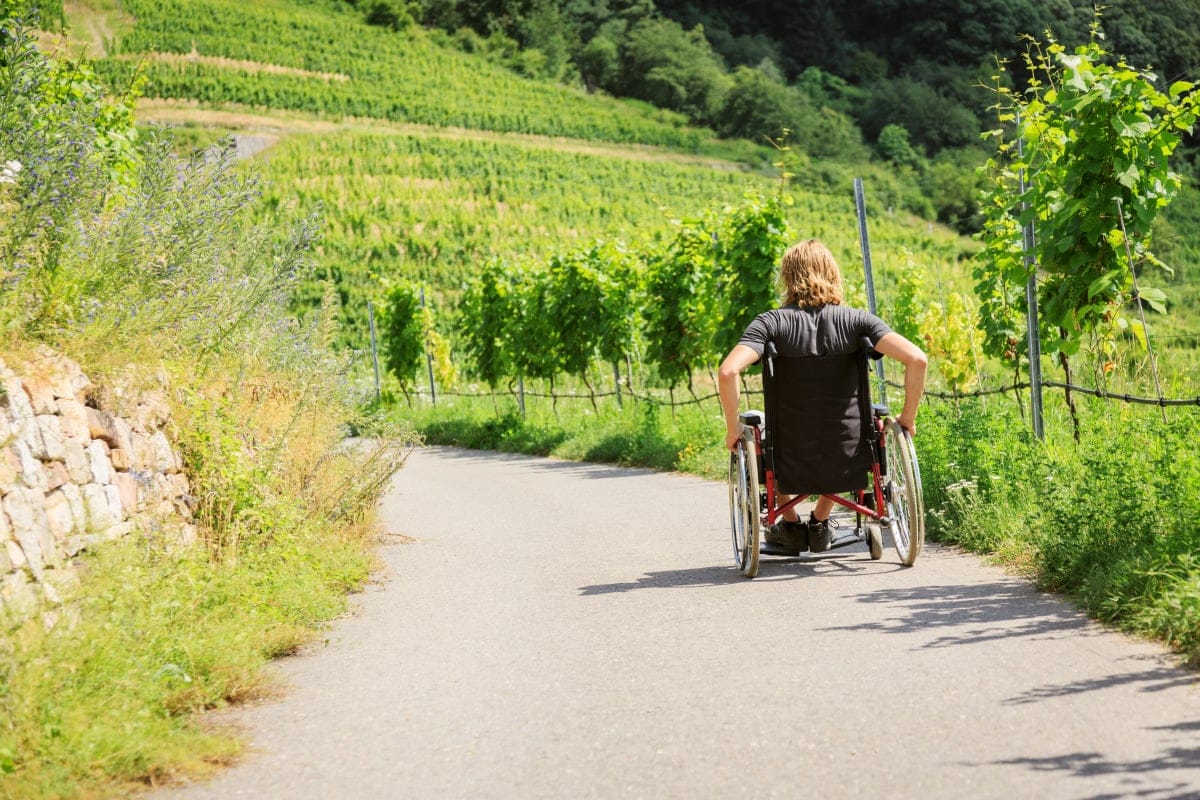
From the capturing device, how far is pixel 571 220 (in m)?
65.2

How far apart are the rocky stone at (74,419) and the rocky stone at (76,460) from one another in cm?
4

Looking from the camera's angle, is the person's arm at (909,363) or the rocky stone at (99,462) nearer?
the rocky stone at (99,462)

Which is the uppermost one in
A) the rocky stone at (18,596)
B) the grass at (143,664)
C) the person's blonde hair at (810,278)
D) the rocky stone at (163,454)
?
the person's blonde hair at (810,278)

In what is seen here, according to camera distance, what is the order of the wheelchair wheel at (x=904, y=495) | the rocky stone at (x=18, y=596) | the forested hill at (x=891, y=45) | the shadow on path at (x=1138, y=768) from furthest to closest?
the forested hill at (x=891, y=45) < the wheelchair wheel at (x=904, y=495) < the rocky stone at (x=18, y=596) < the shadow on path at (x=1138, y=768)

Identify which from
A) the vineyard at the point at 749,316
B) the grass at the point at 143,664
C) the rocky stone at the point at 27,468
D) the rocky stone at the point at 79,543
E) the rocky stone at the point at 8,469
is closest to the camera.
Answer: the grass at the point at 143,664

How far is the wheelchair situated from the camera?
7.33 metres

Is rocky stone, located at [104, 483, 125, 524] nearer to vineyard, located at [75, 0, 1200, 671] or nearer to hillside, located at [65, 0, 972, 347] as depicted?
vineyard, located at [75, 0, 1200, 671]

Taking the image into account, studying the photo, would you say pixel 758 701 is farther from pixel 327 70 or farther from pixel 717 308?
pixel 327 70

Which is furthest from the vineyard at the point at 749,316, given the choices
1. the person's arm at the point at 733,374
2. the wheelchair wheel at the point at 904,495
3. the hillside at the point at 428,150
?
the person's arm at the point at 733,374

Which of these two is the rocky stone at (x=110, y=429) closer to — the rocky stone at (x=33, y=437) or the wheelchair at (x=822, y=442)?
the rocky stone at (x=33, y=437)

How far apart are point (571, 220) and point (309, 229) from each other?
2184 inches

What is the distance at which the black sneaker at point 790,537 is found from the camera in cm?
784

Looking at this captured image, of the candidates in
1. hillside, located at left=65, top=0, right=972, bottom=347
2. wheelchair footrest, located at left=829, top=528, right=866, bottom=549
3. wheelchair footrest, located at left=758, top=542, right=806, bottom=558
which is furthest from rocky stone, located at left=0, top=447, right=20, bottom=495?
hillside, located at left=65, top=0, right=972, bottom=347

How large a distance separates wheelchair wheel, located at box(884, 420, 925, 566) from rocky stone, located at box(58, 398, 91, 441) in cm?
395
